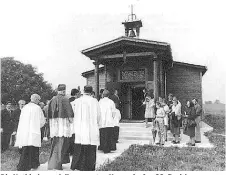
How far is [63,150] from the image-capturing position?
5188mm

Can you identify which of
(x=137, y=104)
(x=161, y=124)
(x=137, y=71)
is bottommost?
(x=161, y=124)

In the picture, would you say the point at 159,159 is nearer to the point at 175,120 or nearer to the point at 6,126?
the point at 175,120

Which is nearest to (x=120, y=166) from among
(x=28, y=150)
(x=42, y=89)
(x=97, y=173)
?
(x=97, y=173)

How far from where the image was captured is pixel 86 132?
5230 mm

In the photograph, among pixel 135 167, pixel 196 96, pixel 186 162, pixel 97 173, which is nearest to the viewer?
pixel 97 173

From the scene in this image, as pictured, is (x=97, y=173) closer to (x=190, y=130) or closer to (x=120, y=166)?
(x=120, y=166)

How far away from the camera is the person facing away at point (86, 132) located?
5.15 m

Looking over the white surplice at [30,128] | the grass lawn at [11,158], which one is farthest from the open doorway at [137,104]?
the white surplice at [30,128]

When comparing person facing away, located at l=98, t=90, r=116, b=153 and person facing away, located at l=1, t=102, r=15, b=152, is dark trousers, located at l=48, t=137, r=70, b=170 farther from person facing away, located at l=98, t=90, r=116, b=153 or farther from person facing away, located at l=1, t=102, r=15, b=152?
person facing away, located at l=1, t=102, r=15, b=152

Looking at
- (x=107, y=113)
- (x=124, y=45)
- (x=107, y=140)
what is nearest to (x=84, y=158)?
(x=107, y=140)

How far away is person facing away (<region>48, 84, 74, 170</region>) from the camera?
5.14 metres

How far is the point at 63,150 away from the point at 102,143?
249 centimetres

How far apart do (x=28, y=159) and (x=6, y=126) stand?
3389 mm

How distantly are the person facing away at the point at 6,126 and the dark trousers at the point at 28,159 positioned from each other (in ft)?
10.6
